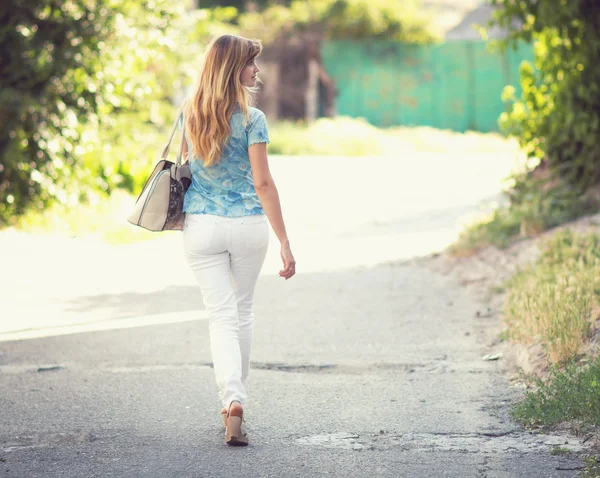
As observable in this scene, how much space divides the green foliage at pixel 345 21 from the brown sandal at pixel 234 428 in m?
19.8

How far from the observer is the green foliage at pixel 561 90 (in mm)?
9375

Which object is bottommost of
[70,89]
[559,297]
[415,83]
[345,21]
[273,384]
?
[273,384]

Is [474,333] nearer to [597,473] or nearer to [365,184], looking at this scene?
[597,473]

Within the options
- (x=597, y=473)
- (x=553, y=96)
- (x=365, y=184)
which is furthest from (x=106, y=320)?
(x=365, y=184)

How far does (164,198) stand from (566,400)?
215 centimetres

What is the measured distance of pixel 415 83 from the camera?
23.4m

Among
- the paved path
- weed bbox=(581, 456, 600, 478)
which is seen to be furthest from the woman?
weed bbox=(581, 456, 600, 478)

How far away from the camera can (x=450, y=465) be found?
4195 millimetres

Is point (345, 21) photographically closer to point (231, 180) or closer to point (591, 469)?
point (231, 180)

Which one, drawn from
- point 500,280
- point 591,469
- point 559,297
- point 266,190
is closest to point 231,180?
point 266,190

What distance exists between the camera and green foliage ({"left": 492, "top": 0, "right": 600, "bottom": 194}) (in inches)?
369

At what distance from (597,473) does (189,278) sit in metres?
5.57

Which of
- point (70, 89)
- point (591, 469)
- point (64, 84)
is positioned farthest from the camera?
point (70, 89)

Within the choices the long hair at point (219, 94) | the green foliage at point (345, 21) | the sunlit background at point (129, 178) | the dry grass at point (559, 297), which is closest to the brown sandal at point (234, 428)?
the long hair at point (219, 94)
